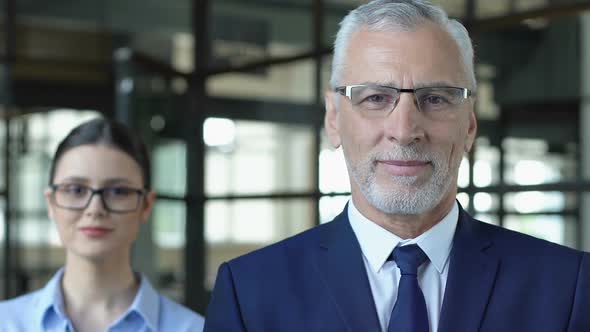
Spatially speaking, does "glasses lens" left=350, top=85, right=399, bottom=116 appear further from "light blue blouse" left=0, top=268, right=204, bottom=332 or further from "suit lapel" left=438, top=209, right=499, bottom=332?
"light blue blouse" left=0, top=268, right=204, bottom=332

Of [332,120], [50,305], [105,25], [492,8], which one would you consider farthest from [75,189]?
[105,25]

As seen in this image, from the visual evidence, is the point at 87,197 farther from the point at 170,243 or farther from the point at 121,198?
the point at 170,243

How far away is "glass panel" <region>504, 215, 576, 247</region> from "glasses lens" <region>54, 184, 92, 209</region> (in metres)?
2.09

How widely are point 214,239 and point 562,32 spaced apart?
2.53 m

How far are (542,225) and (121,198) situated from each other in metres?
2.07

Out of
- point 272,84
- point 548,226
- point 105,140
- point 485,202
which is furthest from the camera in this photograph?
point 272,84

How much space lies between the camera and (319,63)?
5.18 metres

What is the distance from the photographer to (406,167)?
169 centimetres

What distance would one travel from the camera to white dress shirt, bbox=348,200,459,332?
1.76m

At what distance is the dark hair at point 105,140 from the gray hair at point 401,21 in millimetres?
1075

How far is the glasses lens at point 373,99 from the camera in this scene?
169 centimetres

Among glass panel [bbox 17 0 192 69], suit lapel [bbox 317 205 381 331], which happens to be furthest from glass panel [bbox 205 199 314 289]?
suit lapel [bbox 317 205 381 331]

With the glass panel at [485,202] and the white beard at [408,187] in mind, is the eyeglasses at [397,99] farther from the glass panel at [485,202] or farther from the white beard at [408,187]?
the glass panel at [485,202]

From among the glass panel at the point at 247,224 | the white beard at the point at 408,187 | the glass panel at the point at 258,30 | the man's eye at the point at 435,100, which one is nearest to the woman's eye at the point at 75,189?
the white beard at the point at 408,187
